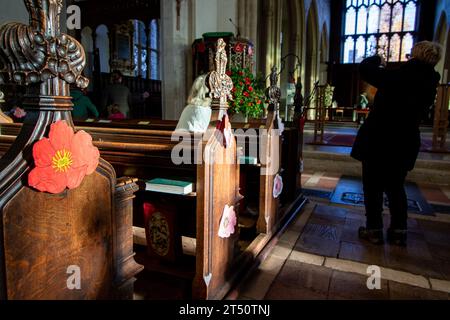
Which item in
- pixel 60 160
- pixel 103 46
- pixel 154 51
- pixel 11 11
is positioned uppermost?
pixel 154 51

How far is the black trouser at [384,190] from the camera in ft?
8.29

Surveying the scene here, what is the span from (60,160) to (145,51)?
1077 cm

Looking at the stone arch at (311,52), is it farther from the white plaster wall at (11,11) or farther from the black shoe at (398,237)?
the black shoe at (398,237)

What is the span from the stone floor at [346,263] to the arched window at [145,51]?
8582 millimetres

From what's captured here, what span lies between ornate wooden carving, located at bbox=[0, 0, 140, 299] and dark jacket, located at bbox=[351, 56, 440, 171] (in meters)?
2.03

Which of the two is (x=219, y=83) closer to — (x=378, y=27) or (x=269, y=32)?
(x=269, y=32)

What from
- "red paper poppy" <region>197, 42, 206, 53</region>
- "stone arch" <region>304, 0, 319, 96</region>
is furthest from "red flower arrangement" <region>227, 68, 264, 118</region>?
"stone arch" <region>304, 0, 319, 96</region>

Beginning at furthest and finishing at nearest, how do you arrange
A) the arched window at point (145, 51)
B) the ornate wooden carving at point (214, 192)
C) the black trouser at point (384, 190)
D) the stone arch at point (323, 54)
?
the stone arch at point (323, 54)
the arched window at point (145, 51)
the black trouser at point (384, 190)
the ornate wooden carving at point (214, 192)

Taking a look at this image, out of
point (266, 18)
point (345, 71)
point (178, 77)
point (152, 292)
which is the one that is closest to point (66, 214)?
point (152, 292)

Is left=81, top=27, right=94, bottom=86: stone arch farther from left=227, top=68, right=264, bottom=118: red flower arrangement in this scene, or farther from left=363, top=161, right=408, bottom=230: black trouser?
left=363, top=161, right=408, bottom=230: black trouser

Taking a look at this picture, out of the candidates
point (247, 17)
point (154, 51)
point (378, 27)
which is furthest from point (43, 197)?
point (378, 27)

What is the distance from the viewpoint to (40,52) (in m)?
0.89

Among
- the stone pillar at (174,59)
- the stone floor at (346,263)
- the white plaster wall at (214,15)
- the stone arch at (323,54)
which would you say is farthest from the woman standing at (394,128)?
the stone arch at (323,54)

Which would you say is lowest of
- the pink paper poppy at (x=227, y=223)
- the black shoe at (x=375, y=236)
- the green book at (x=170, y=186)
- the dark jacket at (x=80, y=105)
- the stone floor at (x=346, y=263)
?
the stone floor at (x=346, y=263)
